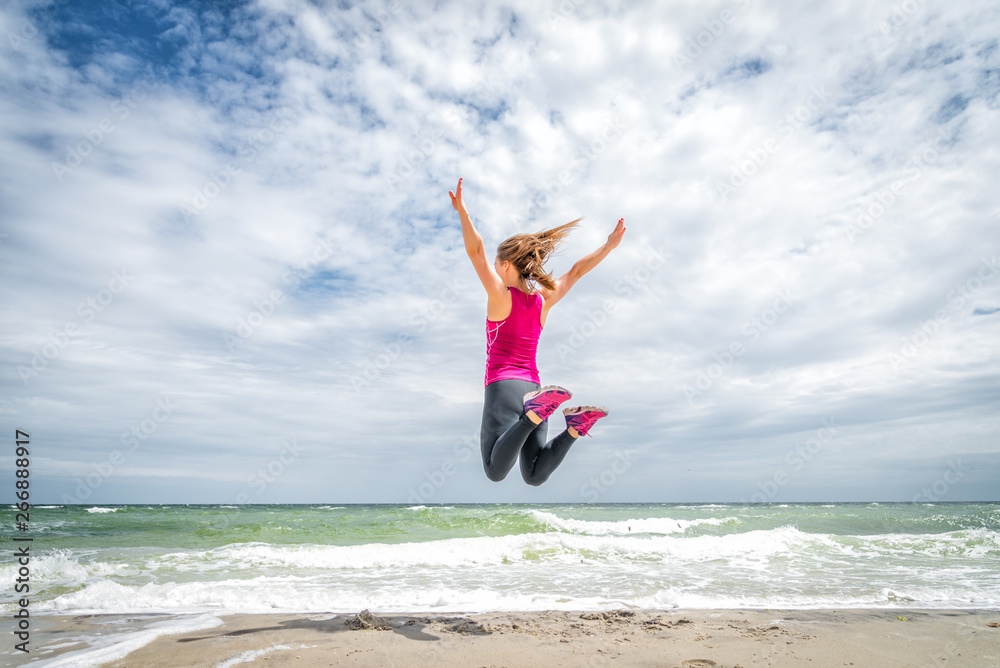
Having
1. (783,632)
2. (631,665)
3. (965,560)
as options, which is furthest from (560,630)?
→ (965,560)

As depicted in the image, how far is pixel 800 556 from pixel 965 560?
303 cm

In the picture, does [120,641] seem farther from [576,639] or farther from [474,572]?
[474,572]

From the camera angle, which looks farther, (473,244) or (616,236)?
(616,236)

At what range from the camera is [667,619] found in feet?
17.7

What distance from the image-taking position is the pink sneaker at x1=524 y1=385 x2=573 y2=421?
3627mm

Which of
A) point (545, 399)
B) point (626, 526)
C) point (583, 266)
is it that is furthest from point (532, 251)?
point (626, 526)

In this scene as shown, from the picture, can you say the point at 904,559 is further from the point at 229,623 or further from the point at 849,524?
the point at 229,623

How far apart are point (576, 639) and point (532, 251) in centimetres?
338

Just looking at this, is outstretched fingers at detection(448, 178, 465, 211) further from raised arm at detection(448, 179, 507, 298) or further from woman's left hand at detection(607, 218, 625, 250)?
woman's left hand at detection(607, 218, 625, 250)

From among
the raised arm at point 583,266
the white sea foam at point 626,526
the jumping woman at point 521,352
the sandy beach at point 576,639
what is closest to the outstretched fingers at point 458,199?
the jumping woman at point 521,352

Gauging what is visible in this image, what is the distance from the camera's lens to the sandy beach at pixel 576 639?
418 centimetres

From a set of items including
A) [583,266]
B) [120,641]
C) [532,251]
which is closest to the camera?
[532,251]

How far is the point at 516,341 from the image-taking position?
14.3ft

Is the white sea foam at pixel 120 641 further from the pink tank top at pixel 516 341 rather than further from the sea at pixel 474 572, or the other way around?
the pink tank top at pixel 516 341
